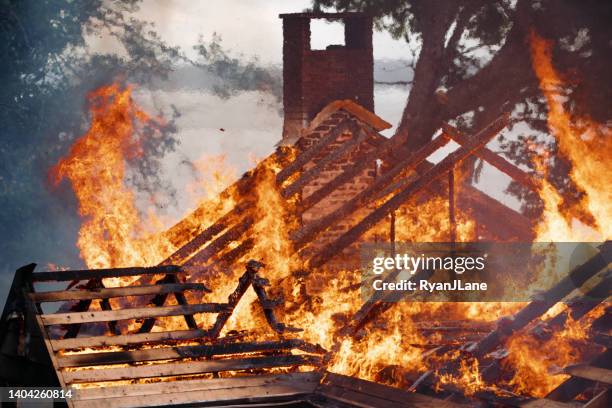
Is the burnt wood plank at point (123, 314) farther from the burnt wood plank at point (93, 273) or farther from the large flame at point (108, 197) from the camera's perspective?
the large flame at point (108, 197)

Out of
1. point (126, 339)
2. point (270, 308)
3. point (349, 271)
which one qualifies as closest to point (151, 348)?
point (126, 339)

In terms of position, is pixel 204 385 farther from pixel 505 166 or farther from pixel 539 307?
pixel 505 166

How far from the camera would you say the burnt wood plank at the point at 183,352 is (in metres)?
7.48

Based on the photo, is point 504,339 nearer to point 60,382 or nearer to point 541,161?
point 60,382

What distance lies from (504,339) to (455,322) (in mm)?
3754

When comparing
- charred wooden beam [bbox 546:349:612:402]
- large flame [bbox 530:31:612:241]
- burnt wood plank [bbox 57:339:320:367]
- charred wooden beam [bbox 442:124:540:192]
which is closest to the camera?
charred wooden beam [bbox 546:349:612:402]

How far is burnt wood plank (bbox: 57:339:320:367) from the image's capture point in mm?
7480

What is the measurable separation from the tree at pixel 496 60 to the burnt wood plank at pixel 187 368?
9.84m

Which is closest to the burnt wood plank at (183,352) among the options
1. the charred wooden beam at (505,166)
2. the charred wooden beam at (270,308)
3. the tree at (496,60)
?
the charred wooden beam at (270,308)

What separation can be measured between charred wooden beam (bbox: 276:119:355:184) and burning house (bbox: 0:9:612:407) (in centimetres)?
3

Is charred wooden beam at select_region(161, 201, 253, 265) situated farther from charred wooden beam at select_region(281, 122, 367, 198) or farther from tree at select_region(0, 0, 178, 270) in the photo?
tree at select_region(0, 0, 178, 270)

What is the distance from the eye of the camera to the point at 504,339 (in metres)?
8.34

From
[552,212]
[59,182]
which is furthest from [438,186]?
[59,182]

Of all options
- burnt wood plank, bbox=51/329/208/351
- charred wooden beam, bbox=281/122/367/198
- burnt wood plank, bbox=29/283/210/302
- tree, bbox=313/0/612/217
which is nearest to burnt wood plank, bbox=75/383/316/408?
burnt wood plank, bbox=51/329/208/351
